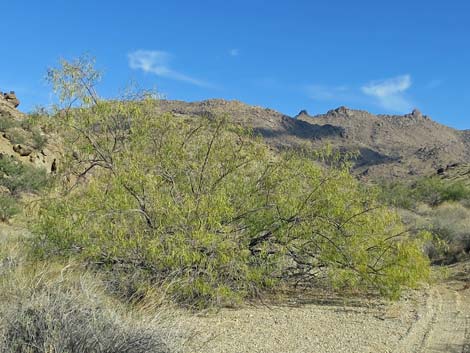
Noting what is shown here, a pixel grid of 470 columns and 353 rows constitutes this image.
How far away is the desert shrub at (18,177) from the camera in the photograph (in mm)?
29891

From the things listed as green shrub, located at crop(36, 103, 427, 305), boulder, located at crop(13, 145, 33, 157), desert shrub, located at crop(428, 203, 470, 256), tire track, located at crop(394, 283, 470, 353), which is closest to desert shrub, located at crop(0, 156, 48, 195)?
boulder, located at crop(13, 145, 33, 157)

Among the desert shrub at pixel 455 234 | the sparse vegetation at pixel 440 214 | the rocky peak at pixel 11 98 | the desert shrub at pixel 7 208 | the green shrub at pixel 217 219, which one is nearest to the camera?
the green shrub at pixel 217 219

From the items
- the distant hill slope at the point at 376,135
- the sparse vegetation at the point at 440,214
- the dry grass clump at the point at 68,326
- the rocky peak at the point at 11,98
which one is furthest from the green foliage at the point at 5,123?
the distant hill slope at the point at 376,135

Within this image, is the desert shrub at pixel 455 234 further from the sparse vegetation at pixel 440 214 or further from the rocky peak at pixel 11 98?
the rocky peak at pixel 11 98

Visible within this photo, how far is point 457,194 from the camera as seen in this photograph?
4478 cm

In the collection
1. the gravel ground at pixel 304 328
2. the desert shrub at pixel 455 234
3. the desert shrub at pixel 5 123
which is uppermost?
the desert shrub at pixel 5 123

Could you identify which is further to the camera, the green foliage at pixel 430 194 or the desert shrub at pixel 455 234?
the green foliage at pixel 430 194

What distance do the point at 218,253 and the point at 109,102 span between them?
416 cm

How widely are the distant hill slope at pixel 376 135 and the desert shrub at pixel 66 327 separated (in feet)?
254

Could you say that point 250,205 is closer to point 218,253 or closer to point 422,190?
point 218,253

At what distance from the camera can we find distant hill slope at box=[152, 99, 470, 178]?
101312 mm

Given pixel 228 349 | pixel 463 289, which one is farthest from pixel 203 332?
pixel 463 289

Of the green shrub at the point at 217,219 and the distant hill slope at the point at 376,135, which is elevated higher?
the distant hill slope at the point at 376,135

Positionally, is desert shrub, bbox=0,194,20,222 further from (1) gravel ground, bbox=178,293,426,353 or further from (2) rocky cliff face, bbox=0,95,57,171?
(1) gravel ground, bbox=178,293,426,353
